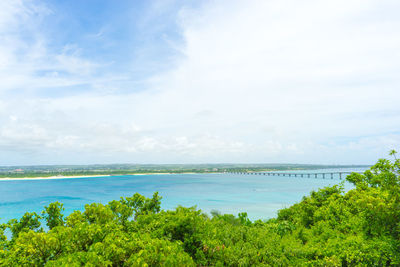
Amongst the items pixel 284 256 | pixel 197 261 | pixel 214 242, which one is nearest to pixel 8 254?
pixel 197 261

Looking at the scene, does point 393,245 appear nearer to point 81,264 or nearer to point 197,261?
point 197,261

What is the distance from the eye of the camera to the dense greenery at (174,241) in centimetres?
633

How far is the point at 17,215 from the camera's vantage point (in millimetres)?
47031

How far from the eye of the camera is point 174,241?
884 centimetres

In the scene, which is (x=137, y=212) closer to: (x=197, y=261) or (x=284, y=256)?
(x=197, y=261)

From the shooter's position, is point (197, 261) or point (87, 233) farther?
Result: point (197, 261)

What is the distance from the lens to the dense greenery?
6.33m

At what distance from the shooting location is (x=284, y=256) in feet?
30.3

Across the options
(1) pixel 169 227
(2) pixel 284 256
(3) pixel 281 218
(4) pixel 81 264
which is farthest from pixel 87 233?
(3) pixel 281 218

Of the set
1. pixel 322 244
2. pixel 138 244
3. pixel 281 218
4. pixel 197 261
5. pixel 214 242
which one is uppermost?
pixel 138 244

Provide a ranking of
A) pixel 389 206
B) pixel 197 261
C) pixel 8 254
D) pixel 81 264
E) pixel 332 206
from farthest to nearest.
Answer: pixel 332 206 < pixel 389 206 < pixel 197 261 < pixel 8 254 < pixel 81 264

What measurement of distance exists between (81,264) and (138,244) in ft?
4.79

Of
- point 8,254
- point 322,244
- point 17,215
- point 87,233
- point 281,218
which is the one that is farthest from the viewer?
point 17,215

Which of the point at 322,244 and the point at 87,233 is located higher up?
the point at 87,233
